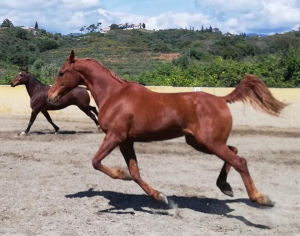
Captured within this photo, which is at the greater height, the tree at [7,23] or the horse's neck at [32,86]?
the tree at [7,23]

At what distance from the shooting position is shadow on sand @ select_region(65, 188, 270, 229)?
20.0ft

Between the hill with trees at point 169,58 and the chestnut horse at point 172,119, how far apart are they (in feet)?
44.4

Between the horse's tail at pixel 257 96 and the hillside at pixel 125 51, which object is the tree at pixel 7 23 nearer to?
the hillside at pixel 125 51

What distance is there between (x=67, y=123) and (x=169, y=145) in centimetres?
534

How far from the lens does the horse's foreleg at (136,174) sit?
585 centimetres

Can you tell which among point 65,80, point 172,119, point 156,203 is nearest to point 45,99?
point 65,80

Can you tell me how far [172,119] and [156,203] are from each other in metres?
1.42

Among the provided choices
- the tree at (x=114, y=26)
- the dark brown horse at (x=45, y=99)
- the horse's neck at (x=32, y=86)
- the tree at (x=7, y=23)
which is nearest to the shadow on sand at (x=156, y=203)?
the dark brown horse at (x=45, y=99)

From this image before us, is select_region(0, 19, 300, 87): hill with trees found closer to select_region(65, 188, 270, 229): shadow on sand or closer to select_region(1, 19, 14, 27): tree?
select_region(1, 19, 14, 27): tree

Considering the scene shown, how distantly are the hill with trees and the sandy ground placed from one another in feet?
29.5

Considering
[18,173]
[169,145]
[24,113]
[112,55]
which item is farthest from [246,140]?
[112,55]

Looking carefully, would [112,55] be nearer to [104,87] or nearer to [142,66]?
[142,66]

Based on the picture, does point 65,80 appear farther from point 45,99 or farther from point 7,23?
point 7,23

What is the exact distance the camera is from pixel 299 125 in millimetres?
14477
